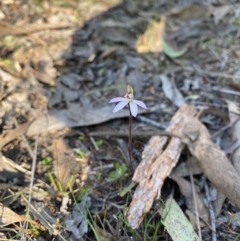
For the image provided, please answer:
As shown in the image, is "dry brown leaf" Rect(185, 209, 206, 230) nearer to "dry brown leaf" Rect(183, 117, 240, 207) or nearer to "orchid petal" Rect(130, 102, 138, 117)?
"dry brown leaf" Rect(183, 117, 240, 207)

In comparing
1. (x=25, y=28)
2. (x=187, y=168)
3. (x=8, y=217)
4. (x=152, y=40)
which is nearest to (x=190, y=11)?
(x=152, y=40)

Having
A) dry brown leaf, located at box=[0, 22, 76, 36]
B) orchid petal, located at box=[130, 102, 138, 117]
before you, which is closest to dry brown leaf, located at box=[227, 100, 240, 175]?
orchid petal, located at box=[130, 102, 138, 117]

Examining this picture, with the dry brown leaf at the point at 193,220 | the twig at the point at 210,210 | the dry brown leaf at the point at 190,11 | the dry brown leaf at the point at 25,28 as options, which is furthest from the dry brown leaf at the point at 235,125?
the dry brown leaf at the point at 25,28

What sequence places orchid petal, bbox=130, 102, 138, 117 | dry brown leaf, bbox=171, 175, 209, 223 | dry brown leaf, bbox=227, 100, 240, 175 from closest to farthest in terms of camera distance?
orchid petal, bbox=130, 102, 138, 117 < dry brown leaf, bbox=171, 175, 209, 223 < dry brown leaf, bbox=227, 100, 240, 175

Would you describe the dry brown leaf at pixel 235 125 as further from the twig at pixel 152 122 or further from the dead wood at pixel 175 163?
the twig at pixel 152 122

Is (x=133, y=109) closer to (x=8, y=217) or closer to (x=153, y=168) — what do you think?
(x=153, y=168)

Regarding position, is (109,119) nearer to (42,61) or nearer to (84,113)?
(84,113)
